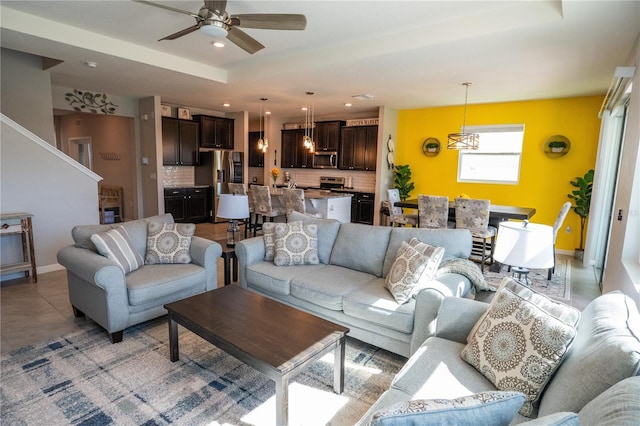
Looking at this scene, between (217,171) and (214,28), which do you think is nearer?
(214,28)

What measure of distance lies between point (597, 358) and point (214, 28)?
10.3 ft

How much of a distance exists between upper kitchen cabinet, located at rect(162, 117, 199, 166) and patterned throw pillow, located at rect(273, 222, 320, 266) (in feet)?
17.3

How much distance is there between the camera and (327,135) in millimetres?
8414

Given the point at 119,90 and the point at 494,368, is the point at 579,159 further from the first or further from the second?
the point at 119,90

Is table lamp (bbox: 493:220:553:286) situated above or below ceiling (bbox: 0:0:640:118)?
below

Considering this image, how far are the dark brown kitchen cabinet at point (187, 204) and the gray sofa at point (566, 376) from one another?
677 centimetres

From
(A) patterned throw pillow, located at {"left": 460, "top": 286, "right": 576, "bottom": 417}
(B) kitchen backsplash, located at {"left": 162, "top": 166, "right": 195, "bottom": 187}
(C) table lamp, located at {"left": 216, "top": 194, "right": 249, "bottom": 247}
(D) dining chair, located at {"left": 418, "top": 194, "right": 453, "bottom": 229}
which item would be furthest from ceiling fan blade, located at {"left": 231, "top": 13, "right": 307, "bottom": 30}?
(B) kitchen backsplash, located at {"left": 162, "top": 166, "right": 195, "bottom": 187}

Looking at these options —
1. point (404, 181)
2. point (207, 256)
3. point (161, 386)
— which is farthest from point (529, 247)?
point (404, 181)

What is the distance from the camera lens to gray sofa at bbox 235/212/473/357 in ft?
7.76

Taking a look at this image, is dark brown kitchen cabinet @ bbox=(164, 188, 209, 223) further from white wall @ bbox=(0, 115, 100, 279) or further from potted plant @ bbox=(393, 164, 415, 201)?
potted plant @ bbox=(393, 164, 415, 201)

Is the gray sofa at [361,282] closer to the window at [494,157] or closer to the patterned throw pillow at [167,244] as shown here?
the patterned throw pillow at [167,244]

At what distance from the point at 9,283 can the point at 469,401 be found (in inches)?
198

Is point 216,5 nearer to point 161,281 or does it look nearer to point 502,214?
point 161,281

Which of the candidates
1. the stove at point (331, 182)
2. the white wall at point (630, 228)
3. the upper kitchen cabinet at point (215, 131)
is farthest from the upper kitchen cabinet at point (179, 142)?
the white wall at point (630, 228)
